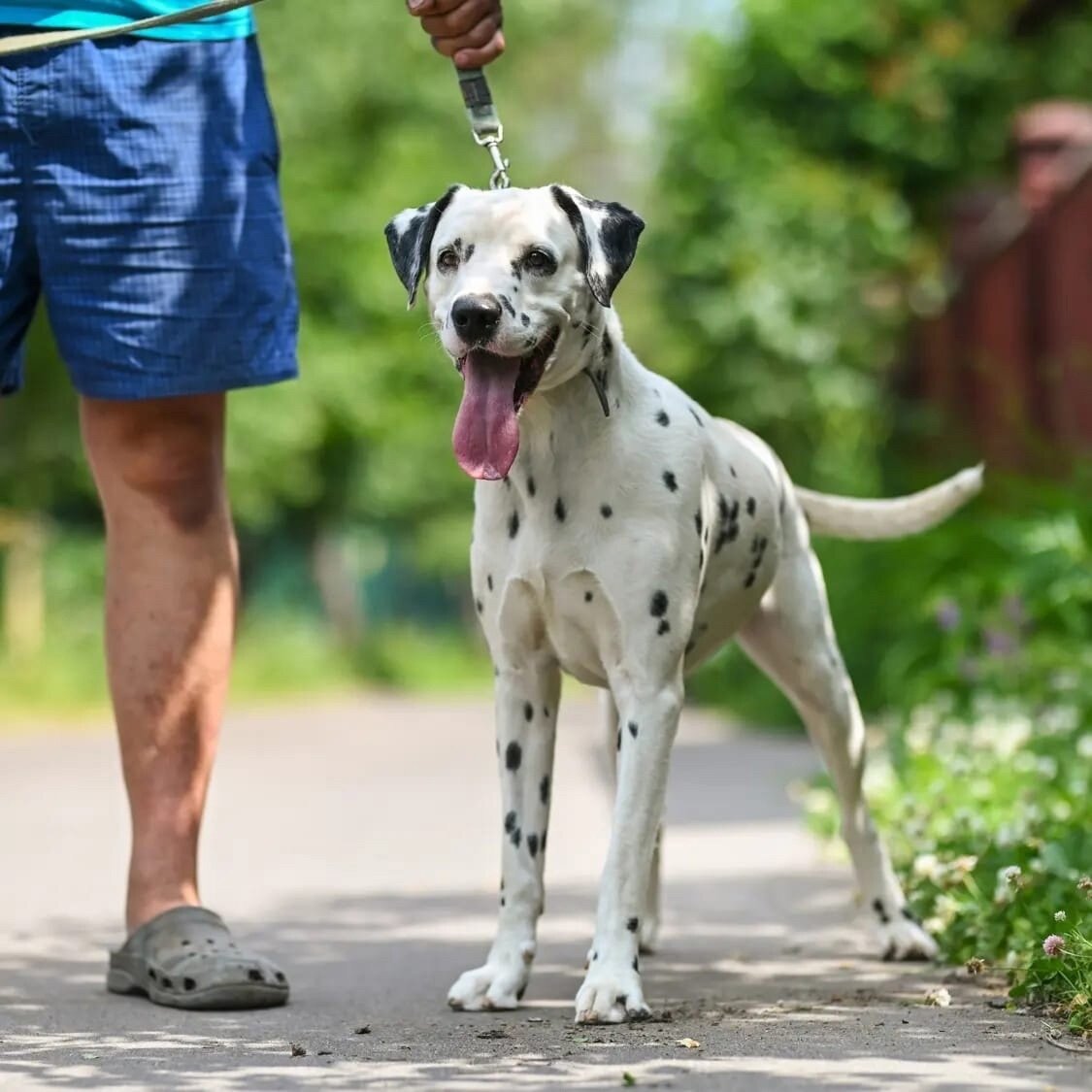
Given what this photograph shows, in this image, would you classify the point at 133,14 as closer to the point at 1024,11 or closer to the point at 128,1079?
the point at 128,1079

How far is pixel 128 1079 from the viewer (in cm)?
335

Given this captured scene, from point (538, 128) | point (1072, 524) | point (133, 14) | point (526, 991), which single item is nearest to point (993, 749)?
point (1072, 524)

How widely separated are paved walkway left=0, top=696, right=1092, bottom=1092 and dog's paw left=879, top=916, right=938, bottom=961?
0.19ft

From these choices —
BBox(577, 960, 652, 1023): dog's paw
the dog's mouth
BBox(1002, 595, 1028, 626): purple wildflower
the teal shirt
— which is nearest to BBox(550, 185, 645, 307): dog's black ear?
the dog's mouth

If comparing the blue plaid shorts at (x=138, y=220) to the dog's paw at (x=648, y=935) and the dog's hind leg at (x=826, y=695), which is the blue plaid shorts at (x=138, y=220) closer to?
the dog's hind leg at (x=826, y=695)

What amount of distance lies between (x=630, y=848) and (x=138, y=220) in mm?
1702

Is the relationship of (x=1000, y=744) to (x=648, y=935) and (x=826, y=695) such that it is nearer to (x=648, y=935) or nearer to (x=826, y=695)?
(x=826, y=695)

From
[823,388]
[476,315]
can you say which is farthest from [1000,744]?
[823,388]

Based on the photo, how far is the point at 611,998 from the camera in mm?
3816

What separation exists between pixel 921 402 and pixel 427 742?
492 cm

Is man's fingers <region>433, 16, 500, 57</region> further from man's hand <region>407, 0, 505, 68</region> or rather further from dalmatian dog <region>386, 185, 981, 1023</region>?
dalmatian dog <region>386, 185, 981, 1023</region>

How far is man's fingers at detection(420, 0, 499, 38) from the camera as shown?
4.52 metres

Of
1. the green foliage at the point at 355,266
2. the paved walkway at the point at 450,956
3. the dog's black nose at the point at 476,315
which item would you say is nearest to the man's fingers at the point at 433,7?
the dog's black nose at the point at 476,315

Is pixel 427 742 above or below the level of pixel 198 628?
above
